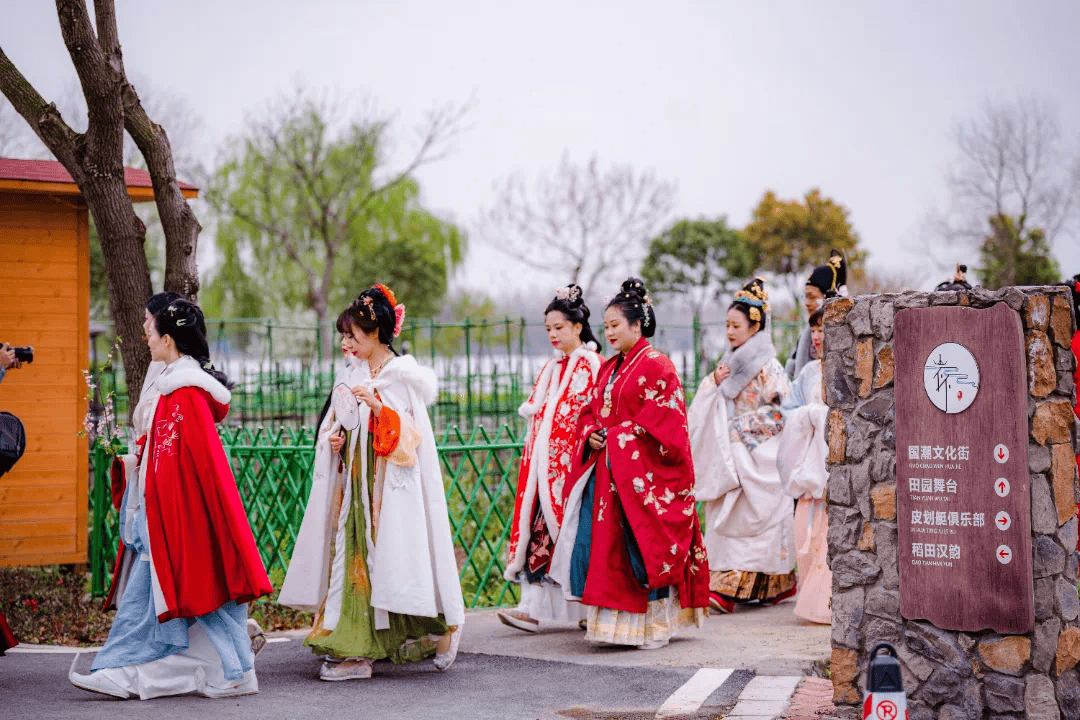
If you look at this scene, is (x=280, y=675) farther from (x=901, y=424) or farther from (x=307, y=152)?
(x=307, y=152)

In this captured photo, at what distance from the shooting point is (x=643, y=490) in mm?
5648

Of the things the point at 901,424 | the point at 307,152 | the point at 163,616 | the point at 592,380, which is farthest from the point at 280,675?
the point at 307,152

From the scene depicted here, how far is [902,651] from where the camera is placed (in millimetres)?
4215

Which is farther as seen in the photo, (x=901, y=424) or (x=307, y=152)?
(x=307, y=152)

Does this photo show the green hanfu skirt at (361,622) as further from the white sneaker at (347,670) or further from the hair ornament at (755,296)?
the hair ornament at (755,296)

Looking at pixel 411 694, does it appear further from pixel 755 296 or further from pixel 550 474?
pixel 755 296

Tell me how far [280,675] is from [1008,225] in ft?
85.3

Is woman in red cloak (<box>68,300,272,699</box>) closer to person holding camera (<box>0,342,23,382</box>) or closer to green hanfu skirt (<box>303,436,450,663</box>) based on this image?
green hanfu skirt (<box>303,436,450,663</box>)

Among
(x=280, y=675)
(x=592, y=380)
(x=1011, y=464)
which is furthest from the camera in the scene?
(x=592, y=380)

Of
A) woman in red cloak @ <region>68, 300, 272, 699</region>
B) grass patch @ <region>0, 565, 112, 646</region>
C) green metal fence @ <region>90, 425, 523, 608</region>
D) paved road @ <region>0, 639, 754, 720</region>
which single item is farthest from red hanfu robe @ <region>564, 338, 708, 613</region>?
grass patch @ <region>0, 565, 112, 646</region>

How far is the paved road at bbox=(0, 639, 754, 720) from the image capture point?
448cm

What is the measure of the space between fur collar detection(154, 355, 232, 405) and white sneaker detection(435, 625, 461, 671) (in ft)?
5.13

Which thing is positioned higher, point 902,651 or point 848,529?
point 848,529

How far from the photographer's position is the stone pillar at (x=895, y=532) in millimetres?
3969
